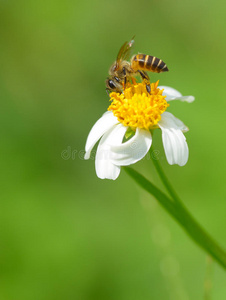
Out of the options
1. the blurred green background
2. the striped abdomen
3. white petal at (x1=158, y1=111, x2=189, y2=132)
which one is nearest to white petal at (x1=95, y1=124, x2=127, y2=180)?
white petal at (x1=158, y1=111, x2=189, y2=132)

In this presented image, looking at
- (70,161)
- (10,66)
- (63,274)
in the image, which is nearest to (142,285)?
(63,274)

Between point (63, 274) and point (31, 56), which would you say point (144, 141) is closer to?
point (63, 274)

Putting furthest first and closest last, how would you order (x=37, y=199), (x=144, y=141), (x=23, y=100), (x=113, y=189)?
(x=23, y=100)
(x=113, y=189)
(x=37, y=199)
(x=144, y=141)

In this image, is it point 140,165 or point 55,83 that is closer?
point 140,165

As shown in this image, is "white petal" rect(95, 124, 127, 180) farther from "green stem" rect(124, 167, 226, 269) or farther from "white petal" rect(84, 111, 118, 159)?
"green stem" rect(124, 167, 226, 269)

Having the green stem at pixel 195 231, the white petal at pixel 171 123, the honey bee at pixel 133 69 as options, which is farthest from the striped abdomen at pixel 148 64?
the green stem at pixel 195 231

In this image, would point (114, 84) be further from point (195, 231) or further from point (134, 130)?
point (195, 231)

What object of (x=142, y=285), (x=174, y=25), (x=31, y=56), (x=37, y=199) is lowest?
(x=142, y=285)
